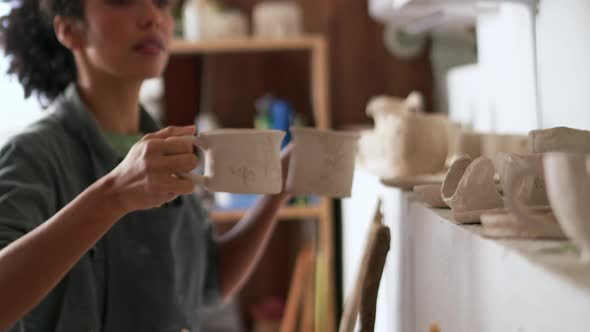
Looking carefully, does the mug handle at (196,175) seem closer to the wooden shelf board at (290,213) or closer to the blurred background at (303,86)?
the blurred background at (303,86)

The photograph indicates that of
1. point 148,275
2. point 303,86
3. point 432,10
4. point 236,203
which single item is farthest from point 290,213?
point 148,275

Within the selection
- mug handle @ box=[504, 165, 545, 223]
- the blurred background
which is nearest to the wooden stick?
the blurred background

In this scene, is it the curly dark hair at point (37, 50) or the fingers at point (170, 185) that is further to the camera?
the curly dark hair at point (37, 50)

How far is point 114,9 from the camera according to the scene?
114 cm

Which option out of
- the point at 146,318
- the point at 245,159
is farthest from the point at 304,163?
the point at 146,318

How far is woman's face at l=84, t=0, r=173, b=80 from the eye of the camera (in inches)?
44.6

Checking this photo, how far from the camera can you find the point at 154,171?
0.73 metres

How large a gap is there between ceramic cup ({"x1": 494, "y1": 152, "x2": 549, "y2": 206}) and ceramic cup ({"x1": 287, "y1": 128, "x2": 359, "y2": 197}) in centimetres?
40

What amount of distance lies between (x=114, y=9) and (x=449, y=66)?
145cm

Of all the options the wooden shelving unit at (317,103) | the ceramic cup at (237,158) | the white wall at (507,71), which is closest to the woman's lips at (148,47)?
the ceramic cup at (237,158)

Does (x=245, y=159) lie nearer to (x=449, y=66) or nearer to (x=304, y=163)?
(x=304, y=163)

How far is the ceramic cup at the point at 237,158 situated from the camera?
807 millimetres

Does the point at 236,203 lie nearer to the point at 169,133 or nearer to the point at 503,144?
the point at 503,144

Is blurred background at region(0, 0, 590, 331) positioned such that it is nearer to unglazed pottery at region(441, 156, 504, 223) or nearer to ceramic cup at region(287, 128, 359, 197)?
ceramic cup at region(287, 128, 359, 197)
